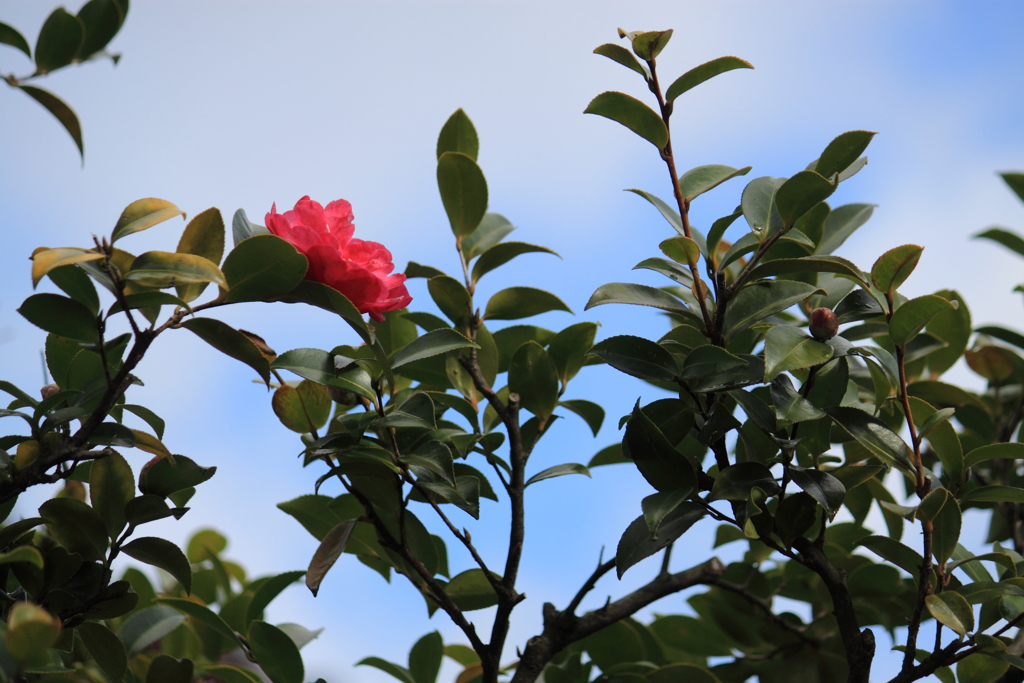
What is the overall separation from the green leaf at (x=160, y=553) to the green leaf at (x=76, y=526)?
0.03 metres

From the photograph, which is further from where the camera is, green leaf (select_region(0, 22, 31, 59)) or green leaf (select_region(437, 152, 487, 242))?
green leaf (select_region(437, 152, 487, 242))

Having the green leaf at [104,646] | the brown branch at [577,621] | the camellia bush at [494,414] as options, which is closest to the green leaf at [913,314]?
the camellia bush at [494,414]

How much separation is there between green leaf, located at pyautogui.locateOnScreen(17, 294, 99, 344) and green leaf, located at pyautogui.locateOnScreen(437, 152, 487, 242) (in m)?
0.44

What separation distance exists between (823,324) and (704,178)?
24cm

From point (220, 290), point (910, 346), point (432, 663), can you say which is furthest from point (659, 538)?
point (910, 346)

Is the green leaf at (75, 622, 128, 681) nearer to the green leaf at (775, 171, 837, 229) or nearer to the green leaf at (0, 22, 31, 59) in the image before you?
the green leaf at (0, 22, 31, 59)


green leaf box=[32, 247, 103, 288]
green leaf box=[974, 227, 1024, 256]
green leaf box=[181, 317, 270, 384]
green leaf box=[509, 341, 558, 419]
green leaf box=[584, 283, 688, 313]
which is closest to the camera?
green leaf box=[32, 247, 103, 288]

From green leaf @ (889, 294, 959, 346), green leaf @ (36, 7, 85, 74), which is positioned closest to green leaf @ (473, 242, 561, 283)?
green leaf @ (889, 294, 959, 346)

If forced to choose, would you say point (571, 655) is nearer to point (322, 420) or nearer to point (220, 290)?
point (322, 420)

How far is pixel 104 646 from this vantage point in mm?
905

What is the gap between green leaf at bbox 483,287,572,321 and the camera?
1.10 m

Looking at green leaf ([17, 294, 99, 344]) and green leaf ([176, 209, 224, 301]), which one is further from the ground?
green leaf ([176, 209, 224, 301])

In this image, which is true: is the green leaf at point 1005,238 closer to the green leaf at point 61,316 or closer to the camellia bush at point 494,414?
the camellia bush at point 494,414

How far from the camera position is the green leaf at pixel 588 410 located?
116cm
